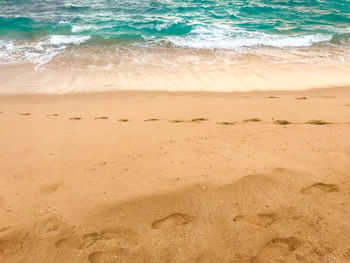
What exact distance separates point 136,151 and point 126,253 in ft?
5.54

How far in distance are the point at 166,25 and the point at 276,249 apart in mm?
11747

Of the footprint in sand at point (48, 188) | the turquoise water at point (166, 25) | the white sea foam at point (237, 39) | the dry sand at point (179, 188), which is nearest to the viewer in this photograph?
the dry sand at point (179, 188)

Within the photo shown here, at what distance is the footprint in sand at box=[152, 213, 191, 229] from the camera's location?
2713mm

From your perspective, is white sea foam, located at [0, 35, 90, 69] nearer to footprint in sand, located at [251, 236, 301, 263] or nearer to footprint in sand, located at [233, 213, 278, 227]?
footprint in sand, located at [233, 213, 278, 227]

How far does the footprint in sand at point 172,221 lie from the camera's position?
271 centimetres

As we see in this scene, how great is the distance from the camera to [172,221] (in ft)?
9.05

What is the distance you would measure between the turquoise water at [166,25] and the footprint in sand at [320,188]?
310 inches

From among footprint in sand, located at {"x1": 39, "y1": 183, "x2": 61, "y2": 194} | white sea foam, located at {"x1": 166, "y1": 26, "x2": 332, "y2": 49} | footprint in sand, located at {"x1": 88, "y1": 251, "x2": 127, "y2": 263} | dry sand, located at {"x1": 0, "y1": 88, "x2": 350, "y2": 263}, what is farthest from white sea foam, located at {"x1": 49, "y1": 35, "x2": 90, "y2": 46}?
footprint in sand, located at {"x1": 88, "y1": 251, "x2": 127, "y2": 263}

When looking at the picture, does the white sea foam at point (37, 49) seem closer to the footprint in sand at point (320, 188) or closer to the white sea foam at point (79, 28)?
the white sea foam at point (79, 28)

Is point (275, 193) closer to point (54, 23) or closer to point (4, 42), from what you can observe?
point (4, 42)

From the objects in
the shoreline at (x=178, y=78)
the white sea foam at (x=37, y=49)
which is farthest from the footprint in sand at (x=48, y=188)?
the white sea foam at (x=37, y=49)

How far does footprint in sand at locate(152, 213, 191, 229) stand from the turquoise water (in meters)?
8.03

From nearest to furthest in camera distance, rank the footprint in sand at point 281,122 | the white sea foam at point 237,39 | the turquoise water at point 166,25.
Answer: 1. the footprint in sand at point 281,122
2. the white sea foam at point 237,39
3. the turquoise water at point 166,25

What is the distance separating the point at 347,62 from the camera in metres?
8.60
